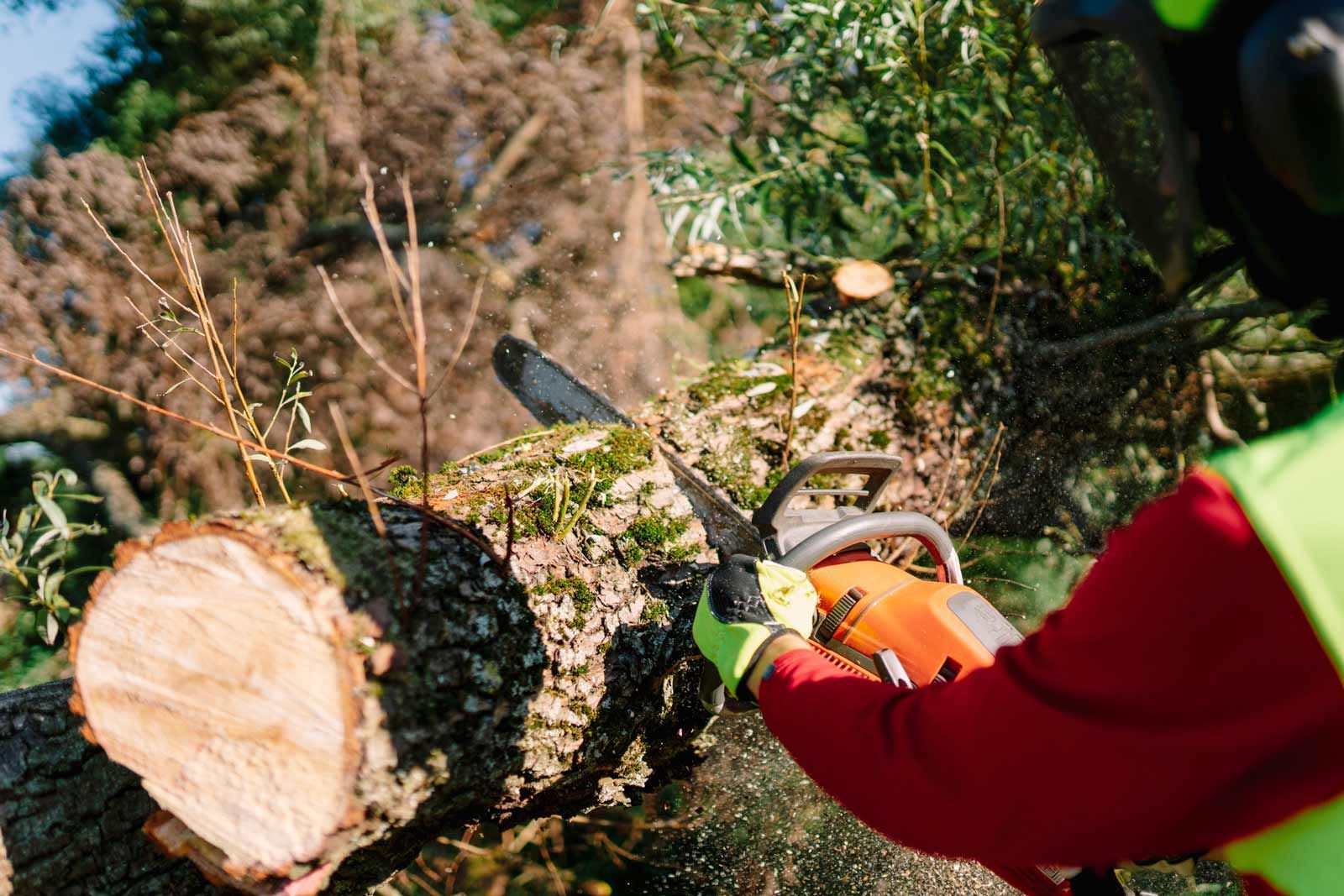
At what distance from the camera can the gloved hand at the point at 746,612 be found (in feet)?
4.32

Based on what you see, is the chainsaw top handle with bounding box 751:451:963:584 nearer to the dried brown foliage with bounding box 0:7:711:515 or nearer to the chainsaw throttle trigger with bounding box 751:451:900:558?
the chainsaw throttle trigger with bounding box 751:451:900:558

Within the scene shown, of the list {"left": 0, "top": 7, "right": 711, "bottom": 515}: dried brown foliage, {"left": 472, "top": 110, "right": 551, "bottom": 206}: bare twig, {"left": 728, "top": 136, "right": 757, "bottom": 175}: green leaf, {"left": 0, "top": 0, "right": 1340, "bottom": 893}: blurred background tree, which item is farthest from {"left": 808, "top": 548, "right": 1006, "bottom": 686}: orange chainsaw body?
{"left": 472, "top": 110, "right": 551, "bottom": 206}: bare twig

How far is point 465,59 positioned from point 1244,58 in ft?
20.9

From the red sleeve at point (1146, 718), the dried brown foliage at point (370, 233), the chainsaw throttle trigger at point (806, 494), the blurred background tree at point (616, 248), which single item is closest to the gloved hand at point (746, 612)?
the chainsaw throttle trigger at point (806, 494)

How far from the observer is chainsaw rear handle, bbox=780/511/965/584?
1.56 metres

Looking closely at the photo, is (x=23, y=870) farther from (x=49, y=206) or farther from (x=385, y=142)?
(x=385, y=142)

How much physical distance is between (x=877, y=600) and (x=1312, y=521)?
0.98 meters

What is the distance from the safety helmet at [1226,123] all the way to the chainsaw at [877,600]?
70 centimetres

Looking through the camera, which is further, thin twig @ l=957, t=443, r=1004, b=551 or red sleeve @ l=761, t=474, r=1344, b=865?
thin twig @ l=957, t=443, r=1004, b=551

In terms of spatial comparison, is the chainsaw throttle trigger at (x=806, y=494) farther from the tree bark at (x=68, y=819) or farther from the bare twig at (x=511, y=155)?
the bare twig at (x=511, y=155)

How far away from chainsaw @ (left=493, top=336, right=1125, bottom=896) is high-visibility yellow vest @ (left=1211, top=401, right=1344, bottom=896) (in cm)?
61

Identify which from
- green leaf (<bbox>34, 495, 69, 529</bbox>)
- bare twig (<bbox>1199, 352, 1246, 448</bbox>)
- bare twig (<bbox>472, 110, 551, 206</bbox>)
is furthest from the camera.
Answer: bare twig (<bbox>472, 110, 551, 206</bbox>)

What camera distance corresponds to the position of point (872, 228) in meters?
3.67

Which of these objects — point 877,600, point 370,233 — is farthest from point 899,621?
point 370,233
